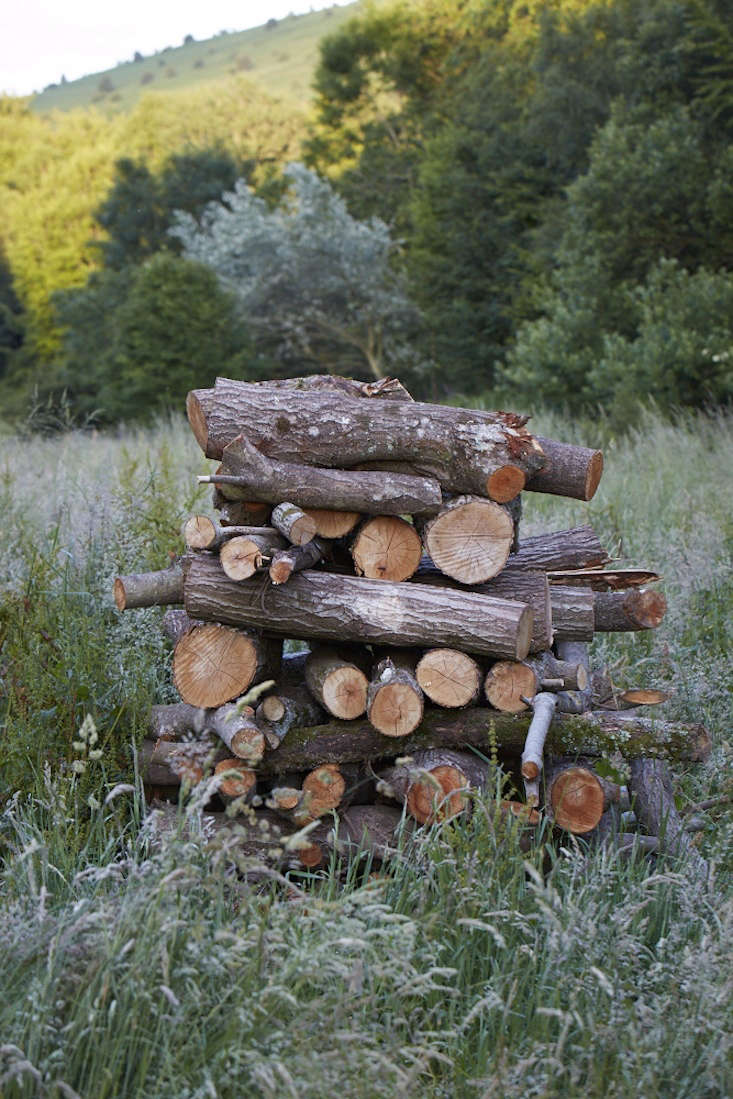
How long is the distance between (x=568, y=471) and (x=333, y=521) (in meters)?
0.81

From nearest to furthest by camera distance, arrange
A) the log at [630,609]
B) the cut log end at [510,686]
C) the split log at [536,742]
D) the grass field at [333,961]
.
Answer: the grass field at [333,961], the split log at [536,742], the cut log end at [510,686], the log at [630,609]

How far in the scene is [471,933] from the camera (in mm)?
2557

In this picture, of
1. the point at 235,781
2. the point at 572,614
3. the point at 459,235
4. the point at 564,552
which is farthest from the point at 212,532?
the point at 459,235

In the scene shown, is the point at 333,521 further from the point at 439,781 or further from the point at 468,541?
the point at 439,781

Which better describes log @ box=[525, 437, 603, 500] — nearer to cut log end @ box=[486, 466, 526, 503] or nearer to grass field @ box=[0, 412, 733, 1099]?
cut log end @ box=[486, 466, 526, 503]

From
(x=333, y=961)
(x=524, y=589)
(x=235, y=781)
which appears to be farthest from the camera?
(x=524, y=589)

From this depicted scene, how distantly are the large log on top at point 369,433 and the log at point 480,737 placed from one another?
0.73 meters

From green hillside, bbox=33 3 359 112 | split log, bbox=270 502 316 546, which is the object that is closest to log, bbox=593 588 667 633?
split log, bbox=270 502 316 546

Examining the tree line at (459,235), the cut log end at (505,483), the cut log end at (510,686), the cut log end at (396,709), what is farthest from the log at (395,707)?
the tree line at (459,235)

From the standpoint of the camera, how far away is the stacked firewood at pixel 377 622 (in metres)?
3.29

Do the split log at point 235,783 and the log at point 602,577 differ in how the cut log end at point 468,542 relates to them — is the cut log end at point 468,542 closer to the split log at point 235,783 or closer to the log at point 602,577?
the log at point 602,577

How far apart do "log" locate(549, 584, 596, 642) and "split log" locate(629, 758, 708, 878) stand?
1.62 ft

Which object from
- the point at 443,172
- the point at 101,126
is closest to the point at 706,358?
the point at 443,172

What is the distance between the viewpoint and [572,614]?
3.76m
